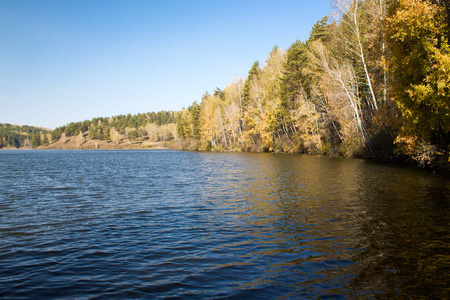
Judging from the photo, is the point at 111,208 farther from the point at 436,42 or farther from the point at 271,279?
the point at 436,42

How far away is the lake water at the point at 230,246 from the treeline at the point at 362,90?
7562 millimetres

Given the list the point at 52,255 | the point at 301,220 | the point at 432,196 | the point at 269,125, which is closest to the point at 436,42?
the point at 432,196

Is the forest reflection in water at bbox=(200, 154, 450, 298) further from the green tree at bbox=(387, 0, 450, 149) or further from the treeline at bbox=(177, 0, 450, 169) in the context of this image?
the treeline at bbox=(177, 0, 450, 169)

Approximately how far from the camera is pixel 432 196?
1425 cm

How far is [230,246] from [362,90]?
39.7m

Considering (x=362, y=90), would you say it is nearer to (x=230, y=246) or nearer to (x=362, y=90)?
(x=362, y=90)

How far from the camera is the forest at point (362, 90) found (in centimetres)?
1991

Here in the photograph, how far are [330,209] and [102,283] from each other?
369 inches

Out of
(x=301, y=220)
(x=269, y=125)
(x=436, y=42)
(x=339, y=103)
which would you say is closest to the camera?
(x=301, y=220)

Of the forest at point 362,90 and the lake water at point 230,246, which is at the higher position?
the forest at point 362,90

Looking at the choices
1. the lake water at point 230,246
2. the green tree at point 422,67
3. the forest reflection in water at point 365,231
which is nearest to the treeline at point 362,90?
the green tree at point 422,67

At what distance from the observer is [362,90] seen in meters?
41.7

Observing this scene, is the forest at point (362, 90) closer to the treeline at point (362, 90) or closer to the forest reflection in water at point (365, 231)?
the treeline at point (362, 90)

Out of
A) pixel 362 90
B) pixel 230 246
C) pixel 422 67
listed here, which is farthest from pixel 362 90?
pixel 230 246
